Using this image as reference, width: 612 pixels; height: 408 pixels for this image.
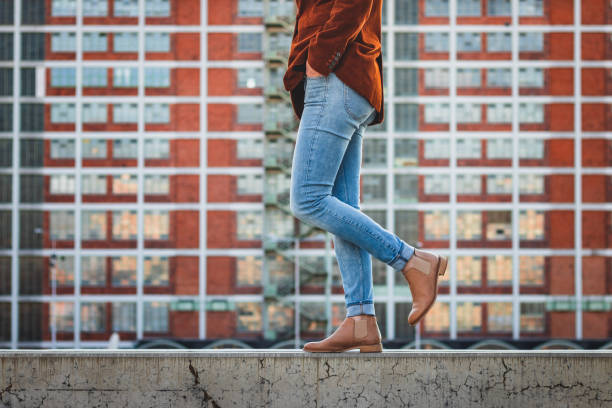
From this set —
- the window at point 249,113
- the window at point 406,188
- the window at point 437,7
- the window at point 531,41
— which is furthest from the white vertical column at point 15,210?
the window at point 531,41

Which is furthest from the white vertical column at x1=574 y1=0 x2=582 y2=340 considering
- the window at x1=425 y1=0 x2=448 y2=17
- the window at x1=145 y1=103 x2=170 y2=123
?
the window at x1=145 y1=103 x2=170 y2=123

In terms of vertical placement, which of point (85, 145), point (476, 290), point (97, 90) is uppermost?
point (97, 90)

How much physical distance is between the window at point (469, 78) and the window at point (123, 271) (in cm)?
2261

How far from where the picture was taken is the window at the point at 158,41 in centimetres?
4297

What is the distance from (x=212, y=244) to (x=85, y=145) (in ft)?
32.6

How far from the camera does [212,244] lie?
42750mm

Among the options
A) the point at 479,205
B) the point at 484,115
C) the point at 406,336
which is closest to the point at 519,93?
the point at 484,115

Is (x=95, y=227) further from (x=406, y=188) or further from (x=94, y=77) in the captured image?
(x=406, y=188)

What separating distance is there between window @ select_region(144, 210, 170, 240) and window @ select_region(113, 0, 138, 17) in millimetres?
12147

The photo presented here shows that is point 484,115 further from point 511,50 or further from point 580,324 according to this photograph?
point 580,324

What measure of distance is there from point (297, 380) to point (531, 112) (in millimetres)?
43094

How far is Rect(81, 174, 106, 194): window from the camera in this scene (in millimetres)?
43344

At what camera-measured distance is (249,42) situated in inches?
1700

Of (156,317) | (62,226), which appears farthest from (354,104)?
(62,226)
